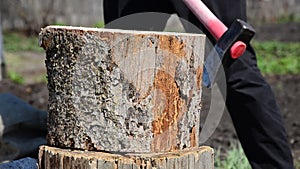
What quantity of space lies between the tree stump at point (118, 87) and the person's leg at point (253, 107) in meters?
0.84

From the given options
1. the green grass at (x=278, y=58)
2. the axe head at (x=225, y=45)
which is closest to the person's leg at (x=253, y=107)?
the axe head at (x=225, y=45)

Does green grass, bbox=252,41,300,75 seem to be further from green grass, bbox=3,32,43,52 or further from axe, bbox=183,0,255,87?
axe, bbox=183,0,255,87

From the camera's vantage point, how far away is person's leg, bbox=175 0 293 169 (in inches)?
113

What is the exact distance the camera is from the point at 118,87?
198 cm

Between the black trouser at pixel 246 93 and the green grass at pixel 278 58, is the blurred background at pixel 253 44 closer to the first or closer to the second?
the green grass at pixel 278 58

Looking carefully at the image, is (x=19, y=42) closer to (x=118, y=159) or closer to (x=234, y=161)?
(x=234, y=161)

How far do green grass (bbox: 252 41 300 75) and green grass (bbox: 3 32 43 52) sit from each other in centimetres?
324

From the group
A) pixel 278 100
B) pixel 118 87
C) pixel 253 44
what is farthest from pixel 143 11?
pixel 253 44

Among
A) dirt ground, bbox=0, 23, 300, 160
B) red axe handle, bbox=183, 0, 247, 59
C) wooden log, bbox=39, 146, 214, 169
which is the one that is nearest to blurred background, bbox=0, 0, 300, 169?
dirt ground, bbox=0, 23, 300, 160

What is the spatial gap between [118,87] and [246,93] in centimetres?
106

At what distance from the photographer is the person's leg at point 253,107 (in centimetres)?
288

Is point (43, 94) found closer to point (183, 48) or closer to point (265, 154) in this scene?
point (265, 154)

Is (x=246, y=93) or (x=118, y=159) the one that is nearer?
(x=118, y=159)

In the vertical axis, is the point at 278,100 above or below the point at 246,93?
above
